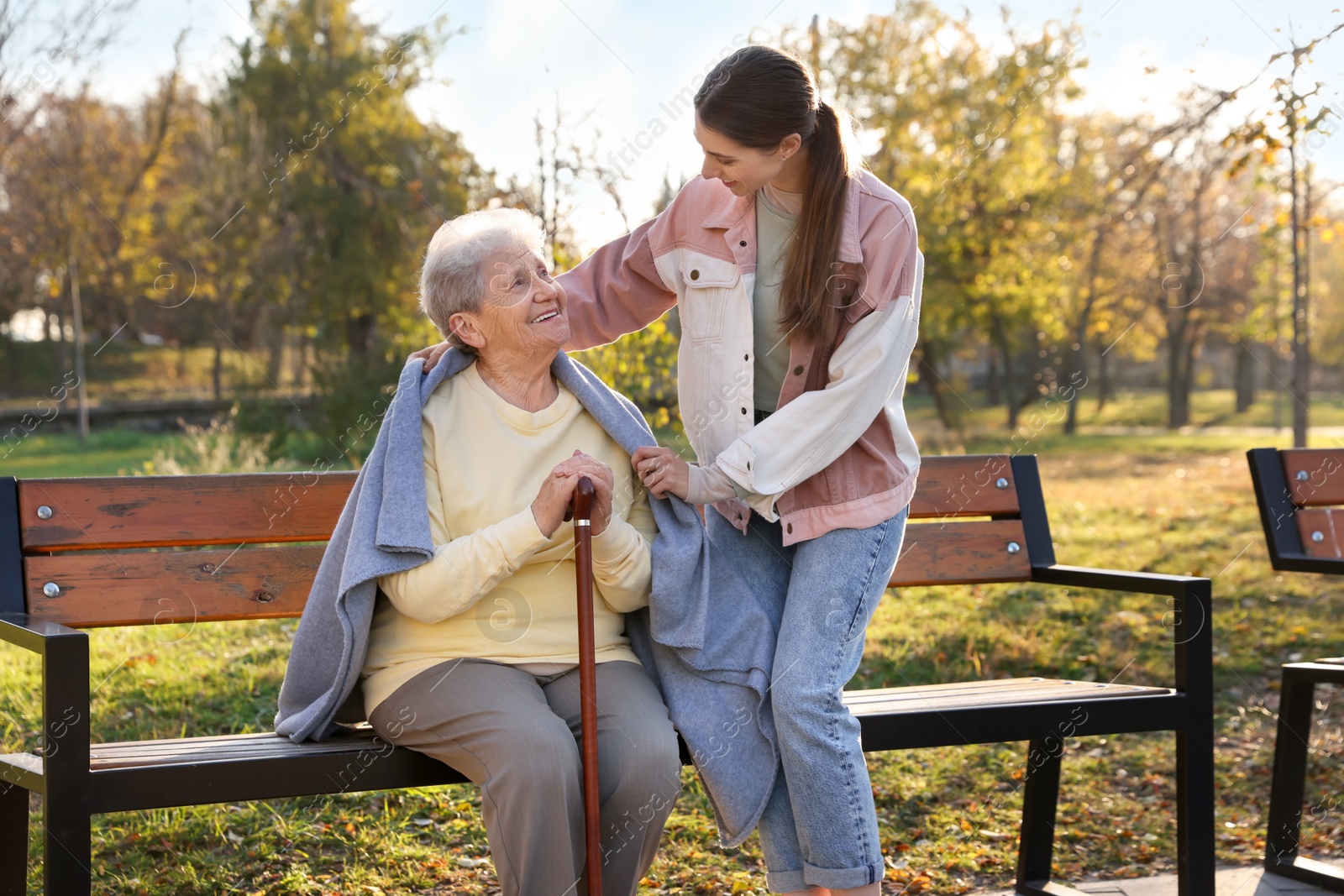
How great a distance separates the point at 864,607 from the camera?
8.18 feet

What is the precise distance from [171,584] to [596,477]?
1.13 m

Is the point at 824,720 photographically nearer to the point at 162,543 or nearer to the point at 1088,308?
the point at 162,543

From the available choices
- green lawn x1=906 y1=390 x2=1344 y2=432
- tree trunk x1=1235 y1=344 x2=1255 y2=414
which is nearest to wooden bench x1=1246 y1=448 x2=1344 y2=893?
green lawn x1=906 y1=390 x2=1344 y2=432

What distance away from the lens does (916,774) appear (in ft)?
13.5

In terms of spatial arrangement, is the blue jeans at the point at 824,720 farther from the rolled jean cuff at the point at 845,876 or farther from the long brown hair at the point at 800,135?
the long brown hair at the point at 800,135

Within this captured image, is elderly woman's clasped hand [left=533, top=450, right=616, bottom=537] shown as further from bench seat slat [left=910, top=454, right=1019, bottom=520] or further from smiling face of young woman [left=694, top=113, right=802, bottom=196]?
bench seat slat [left=910, top=454, right=1019, bottom=520]

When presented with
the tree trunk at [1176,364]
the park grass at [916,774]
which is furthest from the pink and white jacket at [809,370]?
the tree trunk at [1176,364]

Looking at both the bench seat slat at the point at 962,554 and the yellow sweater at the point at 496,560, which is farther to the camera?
the bench seat slat at the point at 962,554

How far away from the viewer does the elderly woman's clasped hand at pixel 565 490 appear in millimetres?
2324

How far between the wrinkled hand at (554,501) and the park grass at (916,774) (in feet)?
4.39

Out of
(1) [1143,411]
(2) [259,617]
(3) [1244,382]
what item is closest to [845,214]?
(2) [259,617]

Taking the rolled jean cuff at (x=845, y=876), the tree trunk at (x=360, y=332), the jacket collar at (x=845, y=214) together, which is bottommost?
the rolled jean cuff at (x=845, y=876)

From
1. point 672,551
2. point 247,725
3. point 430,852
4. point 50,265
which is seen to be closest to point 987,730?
point 672,551

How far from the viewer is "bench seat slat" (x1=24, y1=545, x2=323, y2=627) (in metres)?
2.72
